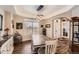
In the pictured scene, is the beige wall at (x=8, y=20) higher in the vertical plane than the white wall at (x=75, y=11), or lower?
lower

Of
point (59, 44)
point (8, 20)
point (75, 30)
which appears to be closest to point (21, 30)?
point (8, 20)

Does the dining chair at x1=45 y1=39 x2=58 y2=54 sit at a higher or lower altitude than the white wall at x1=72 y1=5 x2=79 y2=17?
lower

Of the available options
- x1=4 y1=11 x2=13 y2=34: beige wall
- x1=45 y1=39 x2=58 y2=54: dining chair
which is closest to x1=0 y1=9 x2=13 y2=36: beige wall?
x1=4 y1=11 x2=13 y2=34: beige wall

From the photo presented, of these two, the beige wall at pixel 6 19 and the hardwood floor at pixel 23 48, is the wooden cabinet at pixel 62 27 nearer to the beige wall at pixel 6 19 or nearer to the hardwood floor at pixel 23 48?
the hardwood floor at pixel 23 48

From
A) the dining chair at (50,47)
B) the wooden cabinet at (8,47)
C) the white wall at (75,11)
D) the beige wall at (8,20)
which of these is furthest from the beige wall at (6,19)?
the white wall at (75,11)

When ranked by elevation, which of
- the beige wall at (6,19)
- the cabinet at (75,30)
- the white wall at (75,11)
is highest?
the white wall at (75,11)

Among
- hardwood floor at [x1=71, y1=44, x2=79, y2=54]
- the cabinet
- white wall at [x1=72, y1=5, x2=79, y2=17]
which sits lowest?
hardwood floor at [x1=71, y1=44, x2=79, y2=54]

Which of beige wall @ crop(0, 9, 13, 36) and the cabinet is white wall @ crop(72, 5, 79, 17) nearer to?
the cabinet

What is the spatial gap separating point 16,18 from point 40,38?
65cm

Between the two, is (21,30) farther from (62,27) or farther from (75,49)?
(75,49)

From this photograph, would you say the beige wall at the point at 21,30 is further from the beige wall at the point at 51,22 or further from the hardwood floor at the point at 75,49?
the hardwood floor at the point at 75,49

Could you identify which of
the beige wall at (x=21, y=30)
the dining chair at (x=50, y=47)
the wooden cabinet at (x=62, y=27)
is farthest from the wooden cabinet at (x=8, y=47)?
the wooden cabinet at (x=62, y=27)
